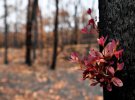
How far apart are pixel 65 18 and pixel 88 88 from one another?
2780cm

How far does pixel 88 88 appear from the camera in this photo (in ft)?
70.2

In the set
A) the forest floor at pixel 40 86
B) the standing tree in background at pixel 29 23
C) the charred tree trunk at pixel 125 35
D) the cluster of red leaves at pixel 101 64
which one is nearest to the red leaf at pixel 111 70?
the cluster of red leaves at pixel 101 64

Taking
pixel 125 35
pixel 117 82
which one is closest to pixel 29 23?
pixel 125 35

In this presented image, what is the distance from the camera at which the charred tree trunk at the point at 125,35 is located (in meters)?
2.85

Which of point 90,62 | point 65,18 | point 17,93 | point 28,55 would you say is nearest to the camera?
point 90,62

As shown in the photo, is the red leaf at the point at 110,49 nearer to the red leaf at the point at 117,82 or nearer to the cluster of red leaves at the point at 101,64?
the cluster of red leaves at the point at 101,64

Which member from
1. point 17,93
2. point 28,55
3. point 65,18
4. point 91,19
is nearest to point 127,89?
point 91,19

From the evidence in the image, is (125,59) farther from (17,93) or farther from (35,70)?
(35,70)

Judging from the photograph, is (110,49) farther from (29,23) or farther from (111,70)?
(29,23)

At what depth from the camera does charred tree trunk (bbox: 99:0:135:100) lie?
2850mm

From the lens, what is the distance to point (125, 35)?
287 cm

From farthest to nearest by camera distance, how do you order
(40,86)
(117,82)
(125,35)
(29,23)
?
(29,23), (40,86), (125,35), (117,82)

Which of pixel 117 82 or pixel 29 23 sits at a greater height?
pixel 117 82

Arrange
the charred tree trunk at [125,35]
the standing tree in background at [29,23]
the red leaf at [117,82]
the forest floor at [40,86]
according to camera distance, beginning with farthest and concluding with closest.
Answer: the standing tree in background at [29,23], the forest floor at [40,86], the charred tree trunk at [125,35], the red leaf at [117,82]
